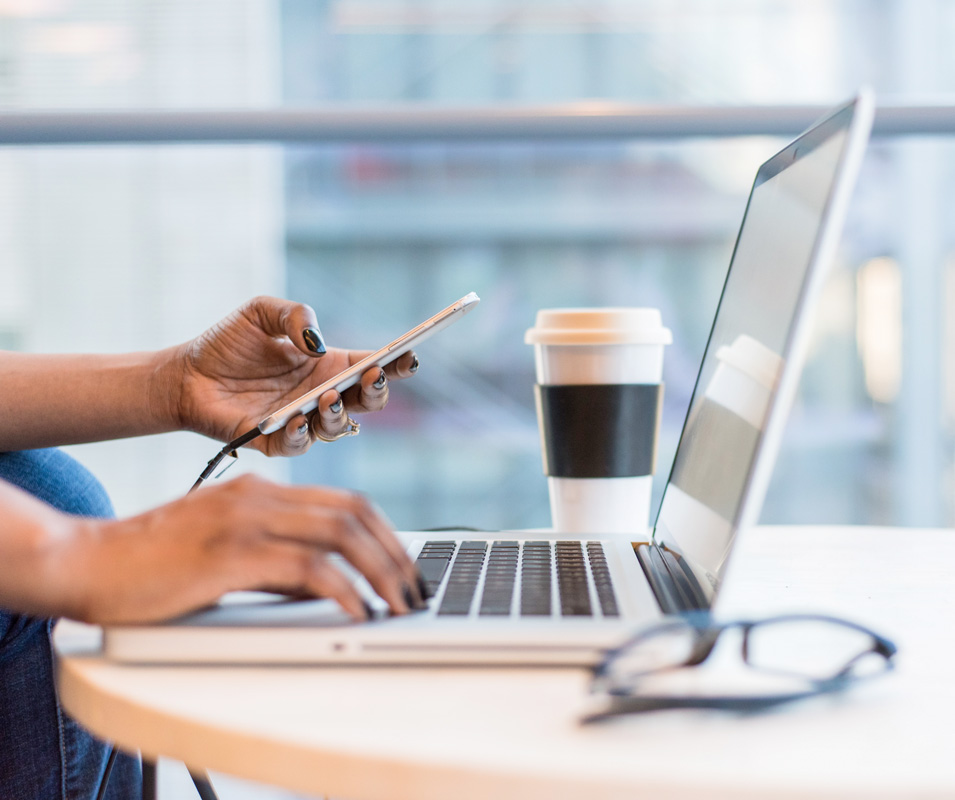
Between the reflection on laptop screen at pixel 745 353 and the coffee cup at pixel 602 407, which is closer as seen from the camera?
the reflection on laptop screen at pixel 745 353

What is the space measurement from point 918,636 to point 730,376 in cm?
17

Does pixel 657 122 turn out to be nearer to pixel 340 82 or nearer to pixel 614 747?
pixel 614 747

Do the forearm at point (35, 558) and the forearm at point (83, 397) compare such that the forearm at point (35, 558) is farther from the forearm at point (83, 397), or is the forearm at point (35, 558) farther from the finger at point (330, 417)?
the forearm at point (83, 397)

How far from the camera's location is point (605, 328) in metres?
0.70

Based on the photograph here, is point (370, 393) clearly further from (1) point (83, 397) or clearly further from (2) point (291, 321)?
(1) point (83, 397)

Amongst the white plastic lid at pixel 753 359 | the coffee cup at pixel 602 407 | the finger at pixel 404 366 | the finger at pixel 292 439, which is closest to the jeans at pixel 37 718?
the finger at pixel 292 439

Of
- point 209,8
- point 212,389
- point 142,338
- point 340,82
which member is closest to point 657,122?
point 212,389

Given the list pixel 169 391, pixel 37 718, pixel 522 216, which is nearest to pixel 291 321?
pixel 169 391

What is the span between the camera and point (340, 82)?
427cm

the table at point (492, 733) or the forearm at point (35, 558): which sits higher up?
the forearm at point (35, 558)

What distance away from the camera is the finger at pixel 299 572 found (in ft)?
1.20

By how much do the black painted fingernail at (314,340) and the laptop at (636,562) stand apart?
0.18 meters

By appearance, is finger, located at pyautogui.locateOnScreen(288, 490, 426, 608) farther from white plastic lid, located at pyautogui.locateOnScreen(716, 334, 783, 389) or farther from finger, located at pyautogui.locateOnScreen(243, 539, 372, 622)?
white plastic lid, located at pyautogui.locateOnScreen(716, 334, 783, 389)

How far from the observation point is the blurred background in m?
3.61
